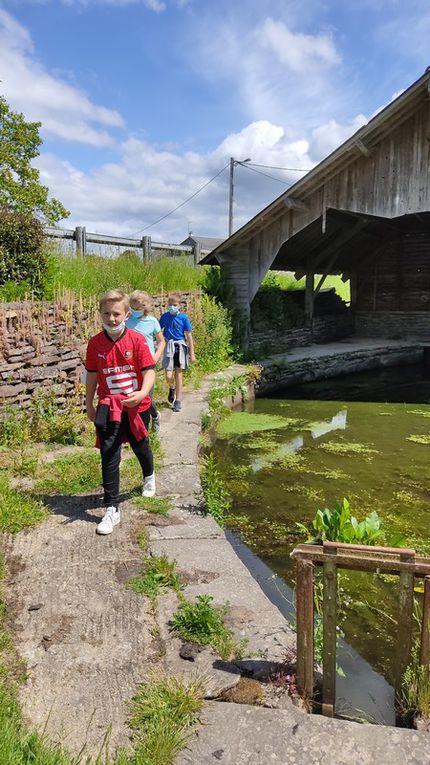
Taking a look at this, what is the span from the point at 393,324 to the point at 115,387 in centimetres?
1671

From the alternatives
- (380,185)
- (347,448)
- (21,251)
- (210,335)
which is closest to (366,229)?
(380,185)

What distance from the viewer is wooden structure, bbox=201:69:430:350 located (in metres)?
10.6

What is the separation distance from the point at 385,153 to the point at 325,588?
419 inches

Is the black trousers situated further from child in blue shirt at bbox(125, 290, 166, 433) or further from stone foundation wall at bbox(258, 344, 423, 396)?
stone foundation wall at bbox(258, 344, 423, 396)

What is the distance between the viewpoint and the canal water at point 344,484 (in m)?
3.28

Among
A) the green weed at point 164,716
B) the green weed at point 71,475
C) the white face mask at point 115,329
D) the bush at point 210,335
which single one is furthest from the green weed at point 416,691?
the bush at point 210,335

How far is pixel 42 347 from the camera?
21.3 feet

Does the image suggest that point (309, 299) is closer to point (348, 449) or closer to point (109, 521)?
point (348, 449)

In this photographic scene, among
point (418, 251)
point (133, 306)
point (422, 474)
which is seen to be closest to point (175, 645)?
point (133, 306)

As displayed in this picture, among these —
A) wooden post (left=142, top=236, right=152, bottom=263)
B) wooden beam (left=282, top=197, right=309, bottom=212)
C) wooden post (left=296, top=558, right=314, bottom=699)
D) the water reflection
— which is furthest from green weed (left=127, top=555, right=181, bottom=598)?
wooden post (left=142, top=236, right=152, bottom=263)

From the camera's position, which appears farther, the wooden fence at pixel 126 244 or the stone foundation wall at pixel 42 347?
the wooden fence at pixel 126 244

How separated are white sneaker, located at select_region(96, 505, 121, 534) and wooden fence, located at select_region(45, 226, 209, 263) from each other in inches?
253

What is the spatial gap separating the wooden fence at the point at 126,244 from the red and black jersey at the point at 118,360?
5.86m

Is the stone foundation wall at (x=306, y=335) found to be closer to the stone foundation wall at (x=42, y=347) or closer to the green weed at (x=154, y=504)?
the stone foundation wall at (x=42, y=347)
